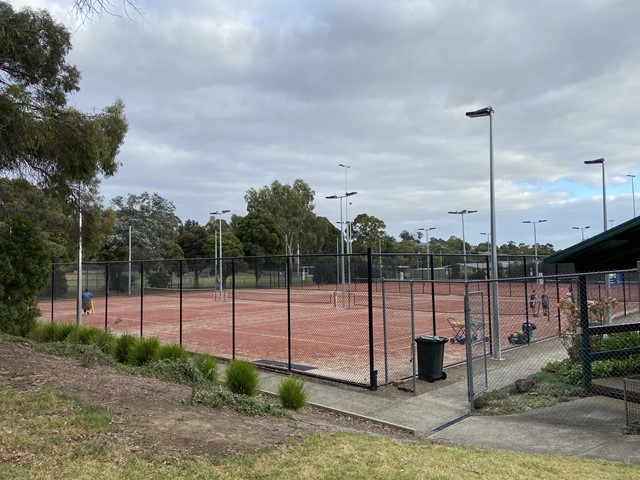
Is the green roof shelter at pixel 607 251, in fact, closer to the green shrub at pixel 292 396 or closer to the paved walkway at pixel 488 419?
the paved walkway at pixel 488 419

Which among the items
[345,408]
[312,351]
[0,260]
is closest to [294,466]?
[345,408]

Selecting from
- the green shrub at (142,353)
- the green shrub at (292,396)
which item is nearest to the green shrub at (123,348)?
the green shrub at (142,353)

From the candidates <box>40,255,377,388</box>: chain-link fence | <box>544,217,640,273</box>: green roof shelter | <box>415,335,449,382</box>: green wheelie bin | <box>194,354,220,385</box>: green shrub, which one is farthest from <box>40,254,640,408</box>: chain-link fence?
<box>194,354,220,385</box>: green shrub

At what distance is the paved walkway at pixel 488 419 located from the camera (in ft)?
24.1

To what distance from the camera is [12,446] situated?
16.5ft

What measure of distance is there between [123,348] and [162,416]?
6518mm

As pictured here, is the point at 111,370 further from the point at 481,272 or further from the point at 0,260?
the point at 481,272

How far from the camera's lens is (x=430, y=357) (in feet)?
38.4

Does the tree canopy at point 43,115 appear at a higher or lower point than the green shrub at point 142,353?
higher

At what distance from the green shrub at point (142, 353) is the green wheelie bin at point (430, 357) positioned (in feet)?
18.5

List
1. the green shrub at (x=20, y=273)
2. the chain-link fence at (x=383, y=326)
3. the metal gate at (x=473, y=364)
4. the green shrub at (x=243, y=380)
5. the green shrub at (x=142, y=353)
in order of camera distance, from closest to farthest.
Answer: the green shrub at (x=243, y=380) < the metal gate at (x=473, y=364) < the chain-link fence at (x=383, y=326) < the green shrub at (x=142, y=353) < the green shrub at (x=20, y=273)

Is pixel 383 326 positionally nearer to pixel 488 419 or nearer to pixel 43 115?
pixel 488 419

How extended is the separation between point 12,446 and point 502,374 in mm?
10394

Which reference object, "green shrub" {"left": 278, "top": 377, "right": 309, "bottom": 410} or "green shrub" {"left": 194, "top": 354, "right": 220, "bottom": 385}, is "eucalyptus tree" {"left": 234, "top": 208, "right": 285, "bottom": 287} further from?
"green shrub" {"left": 278, "top": 377, "right": 309, "bottom": 410}
